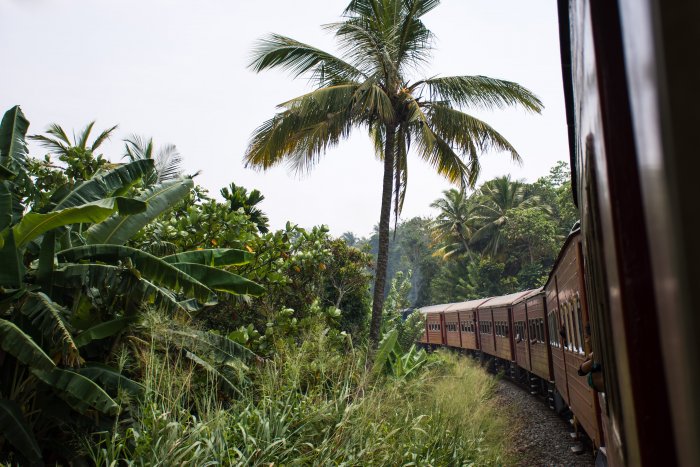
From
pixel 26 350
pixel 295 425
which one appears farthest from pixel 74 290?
pixel 295 425

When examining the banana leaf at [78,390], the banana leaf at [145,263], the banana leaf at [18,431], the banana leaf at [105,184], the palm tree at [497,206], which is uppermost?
the palm tree at [497,206]

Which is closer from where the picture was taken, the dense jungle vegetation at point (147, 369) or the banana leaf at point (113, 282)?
the dense jungle vegetation at point (147, 369)

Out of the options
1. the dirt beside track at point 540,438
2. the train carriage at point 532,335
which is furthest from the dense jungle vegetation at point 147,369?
the train carriage at point 532,335

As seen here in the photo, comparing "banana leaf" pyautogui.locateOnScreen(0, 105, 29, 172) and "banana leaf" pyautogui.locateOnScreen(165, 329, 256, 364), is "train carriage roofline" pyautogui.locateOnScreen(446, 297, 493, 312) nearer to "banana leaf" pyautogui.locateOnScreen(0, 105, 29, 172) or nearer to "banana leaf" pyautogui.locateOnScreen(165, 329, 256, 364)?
"banana leaf" pyautogui.locateOnScreen(165, 329, 256, 364)

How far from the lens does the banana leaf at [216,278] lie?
8.03 meters

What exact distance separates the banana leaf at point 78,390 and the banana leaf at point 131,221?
75.1 inches

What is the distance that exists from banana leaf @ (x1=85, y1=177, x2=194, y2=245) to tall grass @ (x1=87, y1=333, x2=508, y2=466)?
1616 mm

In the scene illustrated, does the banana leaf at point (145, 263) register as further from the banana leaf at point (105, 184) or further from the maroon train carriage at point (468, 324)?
the maroon train carriage at point (468, 324)

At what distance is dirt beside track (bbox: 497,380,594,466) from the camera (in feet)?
33.4

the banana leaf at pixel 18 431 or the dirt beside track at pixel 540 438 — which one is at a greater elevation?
the banana leaf at pixel 18 431

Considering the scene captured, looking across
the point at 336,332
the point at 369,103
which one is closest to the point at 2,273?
the point at 336,332

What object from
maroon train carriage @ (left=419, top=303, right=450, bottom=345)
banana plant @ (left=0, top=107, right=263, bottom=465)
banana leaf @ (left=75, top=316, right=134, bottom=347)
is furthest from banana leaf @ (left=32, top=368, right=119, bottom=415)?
maroon train carriage @ (left=419, top=303, right=450, bottom=345)

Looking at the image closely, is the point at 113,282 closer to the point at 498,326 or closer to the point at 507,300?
the point at 507,300

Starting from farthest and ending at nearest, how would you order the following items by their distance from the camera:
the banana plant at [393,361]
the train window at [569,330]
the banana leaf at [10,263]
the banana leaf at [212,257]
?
the banana plant at [393,361], the banana leaf at [212,257], the train window at [569,330], the banana leaf at [10,263]
